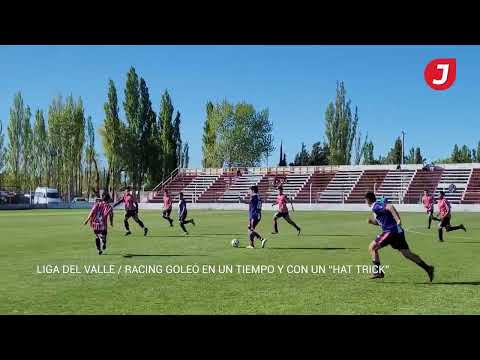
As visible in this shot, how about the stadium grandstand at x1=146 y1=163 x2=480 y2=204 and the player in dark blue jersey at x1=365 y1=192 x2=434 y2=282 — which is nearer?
the player in dark blue jersey at x1=365 y1=192 x2=434 y2=282

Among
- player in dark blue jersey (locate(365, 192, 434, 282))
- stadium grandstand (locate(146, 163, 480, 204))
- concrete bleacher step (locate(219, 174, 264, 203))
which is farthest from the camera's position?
concrete bleacher step (locate(219, 174, 264, 203))

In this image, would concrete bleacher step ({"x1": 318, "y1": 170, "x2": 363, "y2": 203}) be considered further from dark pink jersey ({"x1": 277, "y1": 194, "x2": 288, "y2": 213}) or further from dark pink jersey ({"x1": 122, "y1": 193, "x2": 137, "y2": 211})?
dark pink jersey ({"x1": 122, "y1": 193, "x2": 137, "y2": 211})

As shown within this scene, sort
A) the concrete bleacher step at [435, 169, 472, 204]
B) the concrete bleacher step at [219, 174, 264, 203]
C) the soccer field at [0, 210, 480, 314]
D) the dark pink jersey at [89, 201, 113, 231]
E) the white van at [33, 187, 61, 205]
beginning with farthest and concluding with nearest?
the white van at [33, 187, 61, 205] → the concrete bleacher step at [219, 174, 264, 203] → the concrete bleacher step at [435, 169, 472, 204] → the dark pink jersey at [89, 201, 113, 231] → the soccer field at [0, 210, 480, 314]

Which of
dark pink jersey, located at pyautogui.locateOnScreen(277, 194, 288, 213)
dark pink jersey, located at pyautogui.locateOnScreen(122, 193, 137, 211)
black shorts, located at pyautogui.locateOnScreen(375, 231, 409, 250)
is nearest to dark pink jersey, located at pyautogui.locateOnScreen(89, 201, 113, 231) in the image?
dark pink jersey, located at pyautogui.locateOnScreen(122, 193, 137, 211)

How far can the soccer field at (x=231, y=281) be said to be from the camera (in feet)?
30.3

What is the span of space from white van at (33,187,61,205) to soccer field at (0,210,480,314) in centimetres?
4943

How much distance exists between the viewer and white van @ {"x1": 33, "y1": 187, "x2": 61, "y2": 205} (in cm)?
6788

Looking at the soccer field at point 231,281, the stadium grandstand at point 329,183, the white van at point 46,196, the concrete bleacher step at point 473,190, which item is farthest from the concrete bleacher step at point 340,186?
the soccer field at point 231,281

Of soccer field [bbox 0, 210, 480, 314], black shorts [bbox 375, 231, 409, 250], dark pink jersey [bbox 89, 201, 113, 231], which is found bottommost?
soccer field [bbox 0, 210, 480, 314]

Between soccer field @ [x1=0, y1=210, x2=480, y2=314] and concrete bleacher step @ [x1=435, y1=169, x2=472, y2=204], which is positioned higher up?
concrete bleacher step @ [x1=435, y1=169, x2=472, y2=204]

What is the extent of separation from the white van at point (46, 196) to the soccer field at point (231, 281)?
49.4 metres

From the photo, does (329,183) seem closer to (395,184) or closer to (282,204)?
(395,184)
